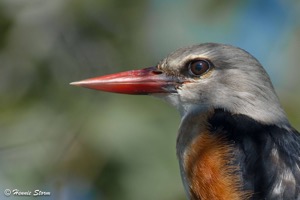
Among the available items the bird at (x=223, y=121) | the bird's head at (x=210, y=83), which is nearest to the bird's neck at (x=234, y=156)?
the bird at (x=223, y=121)

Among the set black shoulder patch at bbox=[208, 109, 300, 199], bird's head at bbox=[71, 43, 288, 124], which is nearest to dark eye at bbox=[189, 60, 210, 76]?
bird's head at bbox=[71, 43, 288, 124]

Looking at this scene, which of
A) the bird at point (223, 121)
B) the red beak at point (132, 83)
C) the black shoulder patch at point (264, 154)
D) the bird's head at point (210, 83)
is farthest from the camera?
the red beak at point (132, 83)

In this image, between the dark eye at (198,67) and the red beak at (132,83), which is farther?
the red beak at (132,83)

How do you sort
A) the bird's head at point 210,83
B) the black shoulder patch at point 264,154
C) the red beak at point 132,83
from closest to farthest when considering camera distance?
1. the black shoulder patch at point 264,154
2. the bird's head at point 210,83
3. the red beak at point 132,83

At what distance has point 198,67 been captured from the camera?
9.35 metres

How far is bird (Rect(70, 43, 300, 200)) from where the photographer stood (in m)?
8.55

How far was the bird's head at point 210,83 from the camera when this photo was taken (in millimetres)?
9227

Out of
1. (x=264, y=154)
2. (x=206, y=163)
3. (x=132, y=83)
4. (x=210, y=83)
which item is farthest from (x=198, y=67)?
(x=264, y=154)

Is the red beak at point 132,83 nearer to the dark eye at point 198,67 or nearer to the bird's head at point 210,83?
the bird's head at point 210,83

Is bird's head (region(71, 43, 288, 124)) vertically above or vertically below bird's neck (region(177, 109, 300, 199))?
Answer: above

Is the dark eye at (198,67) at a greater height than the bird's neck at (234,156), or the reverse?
the dark eye at (198,67)

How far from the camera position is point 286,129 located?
354 inches

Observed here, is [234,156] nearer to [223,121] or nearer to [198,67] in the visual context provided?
[223,121]

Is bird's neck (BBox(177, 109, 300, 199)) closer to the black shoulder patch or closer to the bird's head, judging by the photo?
the black shoulder patch
